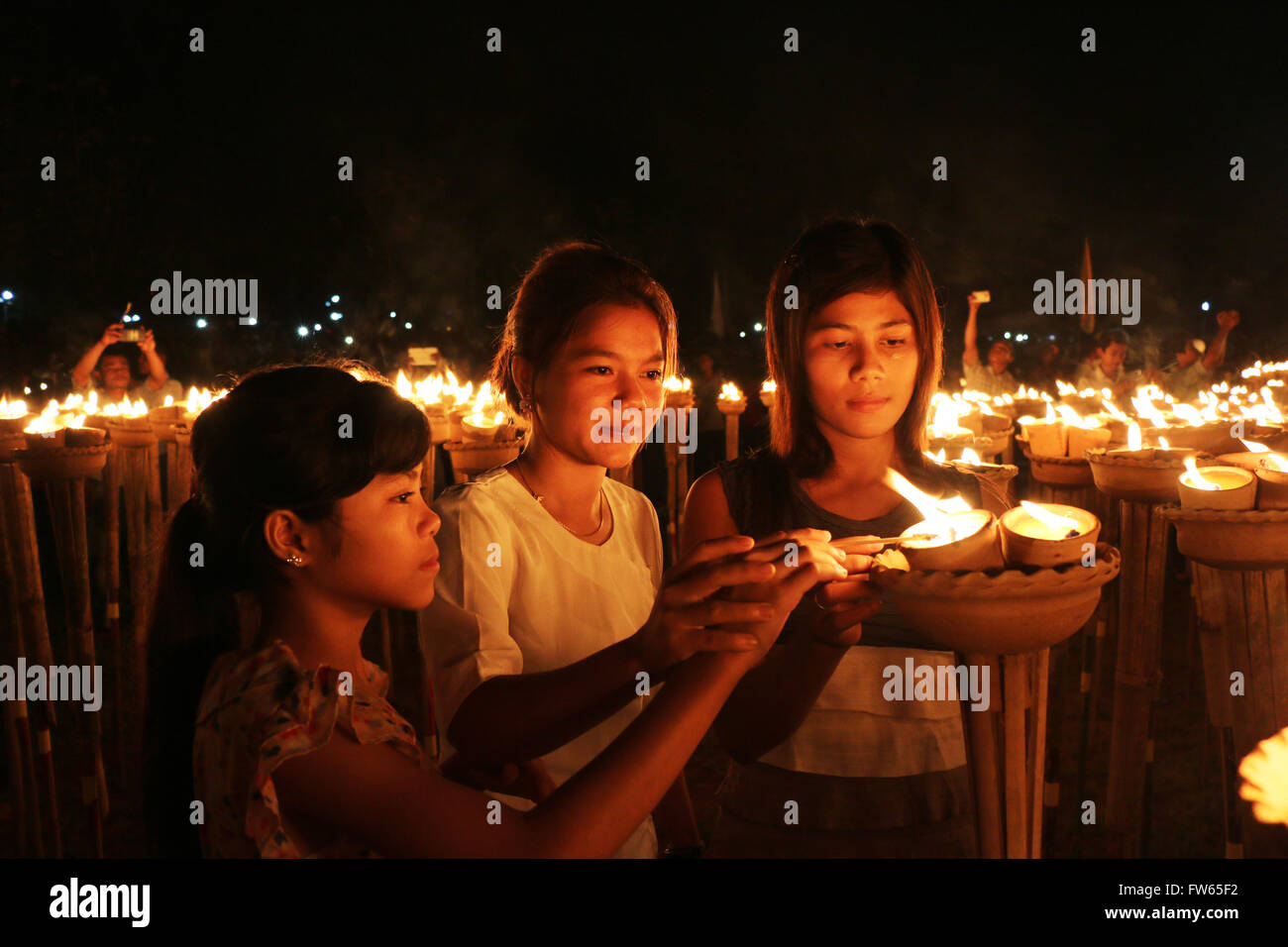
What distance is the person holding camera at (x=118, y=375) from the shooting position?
7395 mm

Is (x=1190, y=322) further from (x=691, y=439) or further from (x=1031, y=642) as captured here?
(x=1031, y=642)

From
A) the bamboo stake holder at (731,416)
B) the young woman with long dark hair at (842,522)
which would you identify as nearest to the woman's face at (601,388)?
the young woman with long dark hair at (842,522)

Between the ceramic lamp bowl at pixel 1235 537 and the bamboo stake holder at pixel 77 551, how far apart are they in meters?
3.65

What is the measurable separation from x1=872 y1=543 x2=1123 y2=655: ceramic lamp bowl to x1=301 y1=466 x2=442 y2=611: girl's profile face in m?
0.81

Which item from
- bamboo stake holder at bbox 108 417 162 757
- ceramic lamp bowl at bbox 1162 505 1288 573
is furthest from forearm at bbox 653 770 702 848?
bamboo stake holder at bbox 108 417 162 757

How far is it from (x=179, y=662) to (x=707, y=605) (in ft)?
3.16

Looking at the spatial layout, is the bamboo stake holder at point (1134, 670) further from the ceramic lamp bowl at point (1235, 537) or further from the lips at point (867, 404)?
the ceramic lamp bowl at point (1235, 537)

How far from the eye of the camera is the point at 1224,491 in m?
1.52

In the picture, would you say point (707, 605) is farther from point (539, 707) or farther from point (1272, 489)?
point (1272, 489)

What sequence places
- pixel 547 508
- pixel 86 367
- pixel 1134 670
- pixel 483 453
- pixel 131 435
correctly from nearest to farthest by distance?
pixel 547 508 < pixel 1134 670 < pixel 483 453 < pixel 131 435 < pixel 86 367

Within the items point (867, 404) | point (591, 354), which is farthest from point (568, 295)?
point (867, 404)

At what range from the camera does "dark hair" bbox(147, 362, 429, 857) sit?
5.27 feet

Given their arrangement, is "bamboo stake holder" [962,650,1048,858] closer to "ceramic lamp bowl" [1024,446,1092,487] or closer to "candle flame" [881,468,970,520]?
"candle flame" [881,468,970,520]

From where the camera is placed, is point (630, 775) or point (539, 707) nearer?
point (630, 775)
